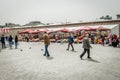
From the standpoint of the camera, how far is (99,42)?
91.9 ft

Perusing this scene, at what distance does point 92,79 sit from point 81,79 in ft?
1.41

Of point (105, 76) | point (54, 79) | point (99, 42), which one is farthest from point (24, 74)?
point (99, 42)

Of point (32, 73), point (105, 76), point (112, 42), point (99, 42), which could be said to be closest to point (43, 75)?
point (32, 73)

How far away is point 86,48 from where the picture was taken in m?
13.2

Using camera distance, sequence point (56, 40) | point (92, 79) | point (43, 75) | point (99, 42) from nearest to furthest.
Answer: point (92, 79), point (43, 75), point (99, 42), point (56, 40)

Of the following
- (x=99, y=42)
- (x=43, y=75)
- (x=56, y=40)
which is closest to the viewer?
(x=43, y=75)

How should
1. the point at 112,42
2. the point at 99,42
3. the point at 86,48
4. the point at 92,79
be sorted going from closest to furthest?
the point at 92,79 → the point at 86,48 → the point at 112,42 → the point at 99,42

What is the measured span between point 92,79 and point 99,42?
819 inches

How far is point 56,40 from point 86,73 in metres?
26.5

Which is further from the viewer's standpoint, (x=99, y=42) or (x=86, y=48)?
(x=99, y=42)

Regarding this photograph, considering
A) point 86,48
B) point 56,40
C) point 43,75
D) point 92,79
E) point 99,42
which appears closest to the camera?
point 92,79

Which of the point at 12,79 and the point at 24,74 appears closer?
the point at 12,79

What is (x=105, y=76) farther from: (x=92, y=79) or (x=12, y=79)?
(x=12, y=79)

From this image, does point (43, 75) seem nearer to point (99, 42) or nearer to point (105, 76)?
point (105, 76)
